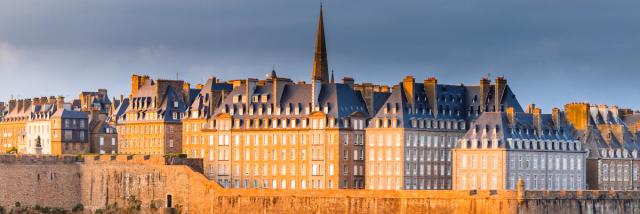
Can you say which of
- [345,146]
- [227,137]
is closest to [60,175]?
[227,137]

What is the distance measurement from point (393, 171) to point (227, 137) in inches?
467

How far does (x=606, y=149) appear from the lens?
96.6m

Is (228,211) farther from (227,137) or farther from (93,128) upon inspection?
(93,128)

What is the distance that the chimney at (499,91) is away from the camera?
99.4m

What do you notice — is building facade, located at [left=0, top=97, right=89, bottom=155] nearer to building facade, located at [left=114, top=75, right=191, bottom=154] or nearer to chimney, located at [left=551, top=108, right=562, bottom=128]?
building facade, located at [left=114, top=75, right=191, bottom=154]

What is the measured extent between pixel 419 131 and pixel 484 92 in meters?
5.33

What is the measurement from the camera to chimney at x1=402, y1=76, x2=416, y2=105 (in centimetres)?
9788

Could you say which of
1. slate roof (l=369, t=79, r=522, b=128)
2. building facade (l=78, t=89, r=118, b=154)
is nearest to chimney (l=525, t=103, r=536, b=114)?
slate roof (l=369, t=79, r=522, b=128)

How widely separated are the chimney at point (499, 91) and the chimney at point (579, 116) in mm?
4064

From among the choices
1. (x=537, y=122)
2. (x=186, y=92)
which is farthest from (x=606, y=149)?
(x=186, y=92)

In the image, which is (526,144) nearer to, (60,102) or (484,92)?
(484,92)

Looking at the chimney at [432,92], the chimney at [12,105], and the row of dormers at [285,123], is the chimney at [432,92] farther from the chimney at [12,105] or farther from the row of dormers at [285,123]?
the chimney at [12,105]

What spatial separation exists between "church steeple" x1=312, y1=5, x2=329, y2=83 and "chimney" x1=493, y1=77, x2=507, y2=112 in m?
13.2

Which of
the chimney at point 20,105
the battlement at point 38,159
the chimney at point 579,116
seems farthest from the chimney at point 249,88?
the chimney at point 20,105
